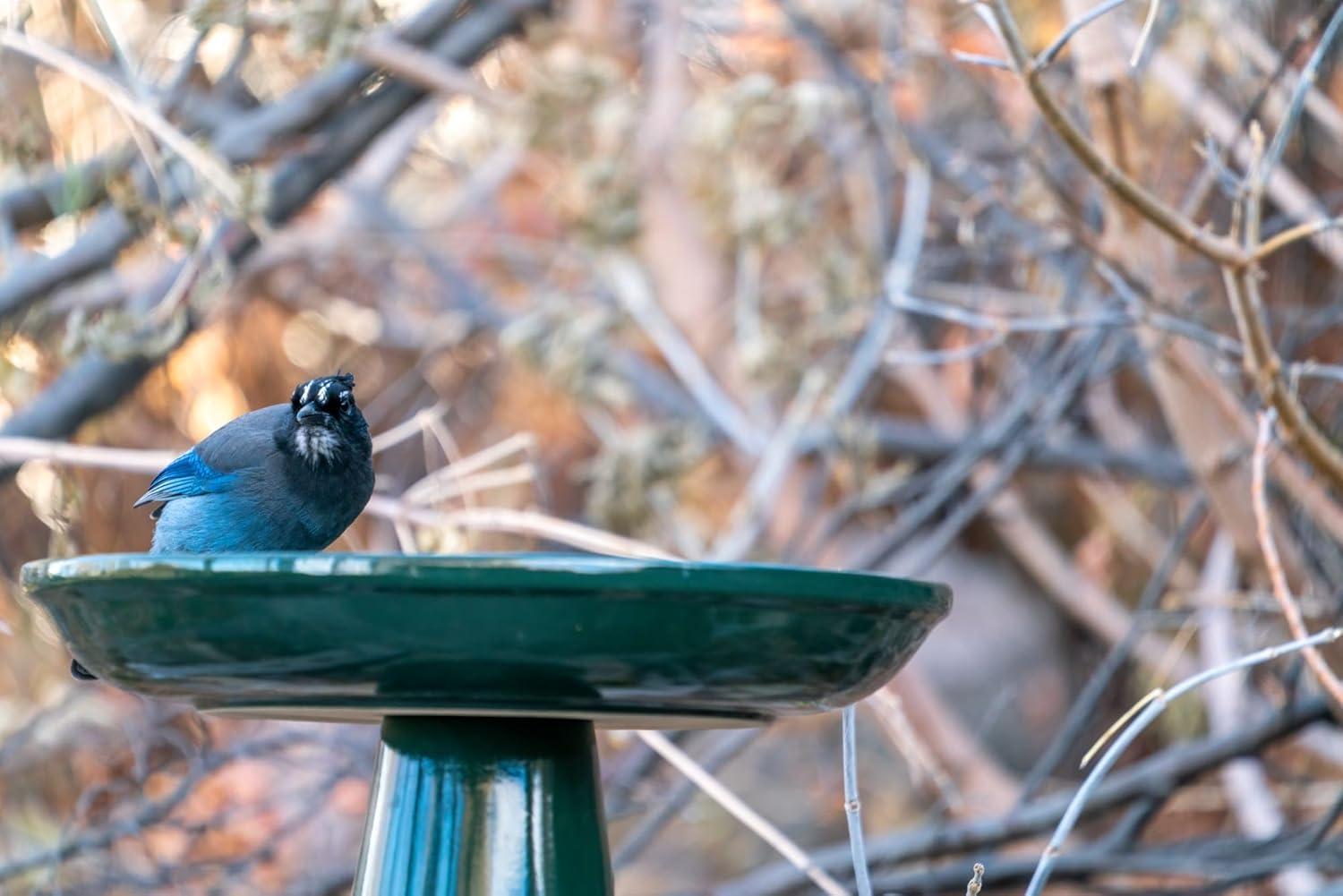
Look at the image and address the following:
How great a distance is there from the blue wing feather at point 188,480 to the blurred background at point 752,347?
0.46 m

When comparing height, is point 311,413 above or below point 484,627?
above

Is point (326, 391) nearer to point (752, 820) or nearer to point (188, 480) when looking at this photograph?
point (188, 480)

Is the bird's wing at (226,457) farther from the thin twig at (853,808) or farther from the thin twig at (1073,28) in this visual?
the thin twig at (1073,28)

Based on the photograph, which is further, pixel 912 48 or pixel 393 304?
pixel 393 304

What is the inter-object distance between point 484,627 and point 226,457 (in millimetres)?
782

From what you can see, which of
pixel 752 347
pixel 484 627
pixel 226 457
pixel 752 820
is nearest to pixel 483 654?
pixel 484 627

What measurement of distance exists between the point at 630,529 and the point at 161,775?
1611 millimetres

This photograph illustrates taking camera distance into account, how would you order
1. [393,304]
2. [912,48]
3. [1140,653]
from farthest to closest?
[393,304], [1140,653], [912,48]

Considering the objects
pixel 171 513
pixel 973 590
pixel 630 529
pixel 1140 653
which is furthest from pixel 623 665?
pixel 973 590

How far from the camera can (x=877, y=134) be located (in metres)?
4.56

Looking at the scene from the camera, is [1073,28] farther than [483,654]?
Yes

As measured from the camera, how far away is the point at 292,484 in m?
1.85

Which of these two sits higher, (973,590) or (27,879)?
(973,590)

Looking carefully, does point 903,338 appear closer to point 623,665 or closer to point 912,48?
point 912,48
